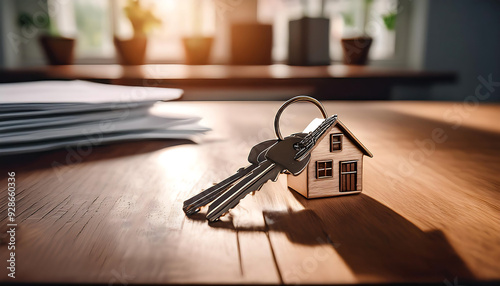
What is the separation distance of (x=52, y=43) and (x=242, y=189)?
112 inches

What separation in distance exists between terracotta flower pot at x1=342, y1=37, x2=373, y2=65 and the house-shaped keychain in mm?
2682

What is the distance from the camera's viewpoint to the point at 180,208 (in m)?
0.36

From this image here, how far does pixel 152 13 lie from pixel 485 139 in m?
2.52

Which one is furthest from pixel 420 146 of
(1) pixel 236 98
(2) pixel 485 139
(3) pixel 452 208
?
(1) pixel 236 98

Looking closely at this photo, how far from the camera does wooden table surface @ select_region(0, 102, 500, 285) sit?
24 cm

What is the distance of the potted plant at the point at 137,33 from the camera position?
2.75 metres

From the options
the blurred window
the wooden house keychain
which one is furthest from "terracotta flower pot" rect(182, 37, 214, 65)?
the wooden house keychain

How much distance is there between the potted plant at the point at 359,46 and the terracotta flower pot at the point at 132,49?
1.46 m

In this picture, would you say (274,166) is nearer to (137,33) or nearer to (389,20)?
(137,33)

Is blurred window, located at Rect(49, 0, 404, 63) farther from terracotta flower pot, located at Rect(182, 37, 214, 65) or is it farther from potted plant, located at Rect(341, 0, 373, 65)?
terracotta flower pot, located at Rect(182, 37, 214, 65)

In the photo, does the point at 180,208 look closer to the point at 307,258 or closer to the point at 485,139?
the point at 307,258

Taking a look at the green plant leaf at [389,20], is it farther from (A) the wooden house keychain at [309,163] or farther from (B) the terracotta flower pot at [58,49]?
(A) the wooden house keychain at [309,163]

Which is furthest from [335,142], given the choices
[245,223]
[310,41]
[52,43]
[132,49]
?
[52,43]

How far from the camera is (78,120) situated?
24.0 inches
